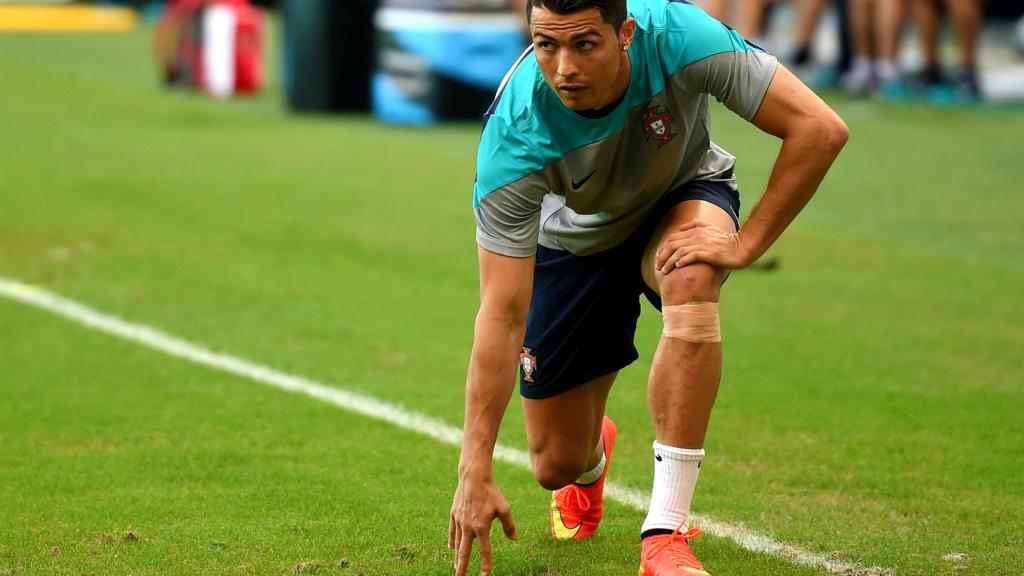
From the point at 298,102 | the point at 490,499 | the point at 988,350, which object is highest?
the point at 490,499

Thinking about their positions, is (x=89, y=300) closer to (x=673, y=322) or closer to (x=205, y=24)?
(x=673, y=322)

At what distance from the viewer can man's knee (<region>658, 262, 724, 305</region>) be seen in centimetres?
404

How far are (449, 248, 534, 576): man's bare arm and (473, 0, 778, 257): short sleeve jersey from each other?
71 mm

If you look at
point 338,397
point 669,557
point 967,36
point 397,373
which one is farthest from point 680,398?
point 967,36

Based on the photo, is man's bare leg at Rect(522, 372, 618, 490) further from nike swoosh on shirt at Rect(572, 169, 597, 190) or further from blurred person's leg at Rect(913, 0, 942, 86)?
blurred person's leg at Rect(913, 0, 942, 86)

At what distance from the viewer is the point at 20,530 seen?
4551 mm

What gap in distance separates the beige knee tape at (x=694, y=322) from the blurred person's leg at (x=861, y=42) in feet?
42.5

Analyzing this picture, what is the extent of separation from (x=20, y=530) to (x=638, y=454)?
2263mm

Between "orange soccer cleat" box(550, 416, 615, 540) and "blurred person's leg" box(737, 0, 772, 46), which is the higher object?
"orange soccer cleat" box(550, 416, 615, 540)

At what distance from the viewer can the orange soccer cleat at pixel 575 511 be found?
15.1ft

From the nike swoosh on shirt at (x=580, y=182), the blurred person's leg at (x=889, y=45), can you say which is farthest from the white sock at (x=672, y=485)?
the blurred person's leg at (x=889, y=45)

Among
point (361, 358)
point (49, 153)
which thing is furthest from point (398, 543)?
point (49, 153)

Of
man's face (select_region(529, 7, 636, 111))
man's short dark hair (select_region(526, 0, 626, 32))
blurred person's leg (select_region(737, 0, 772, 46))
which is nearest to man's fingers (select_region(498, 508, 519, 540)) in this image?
man's face (select_region(529, 7, 636, 111))

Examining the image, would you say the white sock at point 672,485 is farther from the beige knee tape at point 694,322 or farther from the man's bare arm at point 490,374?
the man's bare arm at point 490,374
